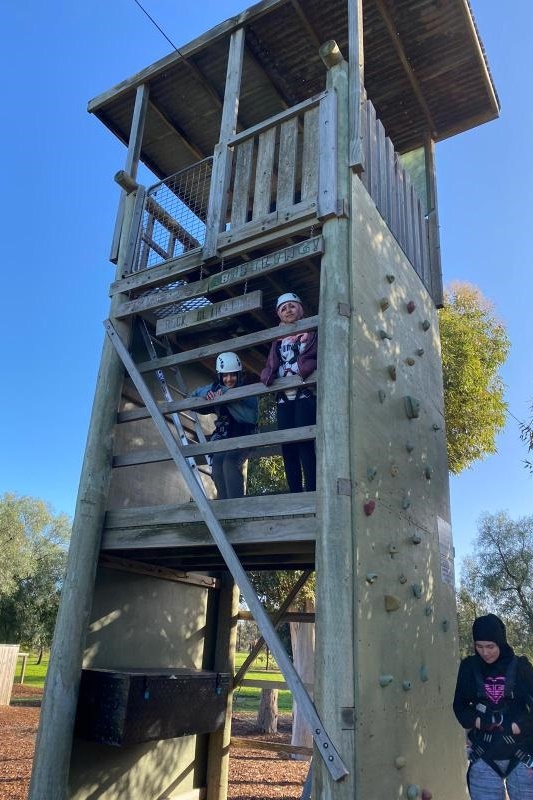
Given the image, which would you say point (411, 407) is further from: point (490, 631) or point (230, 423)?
point (490, 631)

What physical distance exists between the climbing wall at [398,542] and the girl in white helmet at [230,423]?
4.29 ft

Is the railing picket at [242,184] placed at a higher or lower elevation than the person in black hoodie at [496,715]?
higher

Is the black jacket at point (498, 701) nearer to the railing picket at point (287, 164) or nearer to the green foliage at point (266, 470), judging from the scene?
the railing picket at point (287, 164)

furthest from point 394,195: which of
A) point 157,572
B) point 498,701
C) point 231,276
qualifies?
point 498,701

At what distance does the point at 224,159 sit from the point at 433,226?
126 inches

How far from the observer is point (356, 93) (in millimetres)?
5480

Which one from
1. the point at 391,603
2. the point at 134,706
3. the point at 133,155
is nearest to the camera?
the point at 391,603

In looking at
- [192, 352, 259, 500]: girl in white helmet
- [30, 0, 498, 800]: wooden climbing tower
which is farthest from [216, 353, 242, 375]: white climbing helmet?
[30, 0, 498, 800]: wooden climbing tower

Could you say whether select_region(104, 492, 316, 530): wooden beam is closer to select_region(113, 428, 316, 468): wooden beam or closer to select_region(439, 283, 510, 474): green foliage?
select_region(113, 428, 316, 468): wooden beam

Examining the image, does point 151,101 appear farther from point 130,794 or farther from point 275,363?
point 130,794

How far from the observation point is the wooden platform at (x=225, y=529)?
4.32 metres

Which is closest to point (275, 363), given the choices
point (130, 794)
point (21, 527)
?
point (130, 794)

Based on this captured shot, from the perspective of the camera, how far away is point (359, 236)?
17.0ft

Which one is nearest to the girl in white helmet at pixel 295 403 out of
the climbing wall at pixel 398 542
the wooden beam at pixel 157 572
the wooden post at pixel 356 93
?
the climbing wall at pixel 398 542
